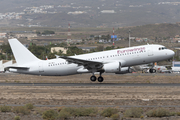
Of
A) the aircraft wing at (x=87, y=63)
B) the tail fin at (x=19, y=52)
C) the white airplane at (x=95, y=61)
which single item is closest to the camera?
the aircraft wing at (x=87, y=63)

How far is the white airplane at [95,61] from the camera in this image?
45.8 meters

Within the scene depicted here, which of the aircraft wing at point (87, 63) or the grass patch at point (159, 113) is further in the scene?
the aircraft wing at point (87, 63)

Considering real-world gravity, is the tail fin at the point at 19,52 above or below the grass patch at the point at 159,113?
above

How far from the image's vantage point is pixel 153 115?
23.4 metres

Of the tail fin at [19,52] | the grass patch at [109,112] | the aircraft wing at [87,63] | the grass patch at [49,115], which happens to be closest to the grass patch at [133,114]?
the grass patch at [109,112]

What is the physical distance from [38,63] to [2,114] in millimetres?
24743

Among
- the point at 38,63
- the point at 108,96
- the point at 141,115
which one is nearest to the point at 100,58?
the point at 38,63

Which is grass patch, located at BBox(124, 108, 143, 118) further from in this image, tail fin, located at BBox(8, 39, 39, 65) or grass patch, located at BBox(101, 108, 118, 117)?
Answer: tail fin, located at BBox(8, 39, 39, 65)

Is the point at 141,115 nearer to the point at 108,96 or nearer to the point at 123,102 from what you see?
the point at 123,102

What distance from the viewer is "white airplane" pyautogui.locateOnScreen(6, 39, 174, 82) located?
4578 centimetres

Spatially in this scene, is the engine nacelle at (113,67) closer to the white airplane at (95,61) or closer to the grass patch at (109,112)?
the white airplane at (95,61)

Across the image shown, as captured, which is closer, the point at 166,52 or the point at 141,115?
the point at 141,115

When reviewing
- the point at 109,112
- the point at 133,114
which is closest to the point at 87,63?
the point at 109,112

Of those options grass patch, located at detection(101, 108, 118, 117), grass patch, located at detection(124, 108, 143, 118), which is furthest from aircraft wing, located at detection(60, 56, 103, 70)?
grass patch, located at detection(124, 108, 143, 118)
